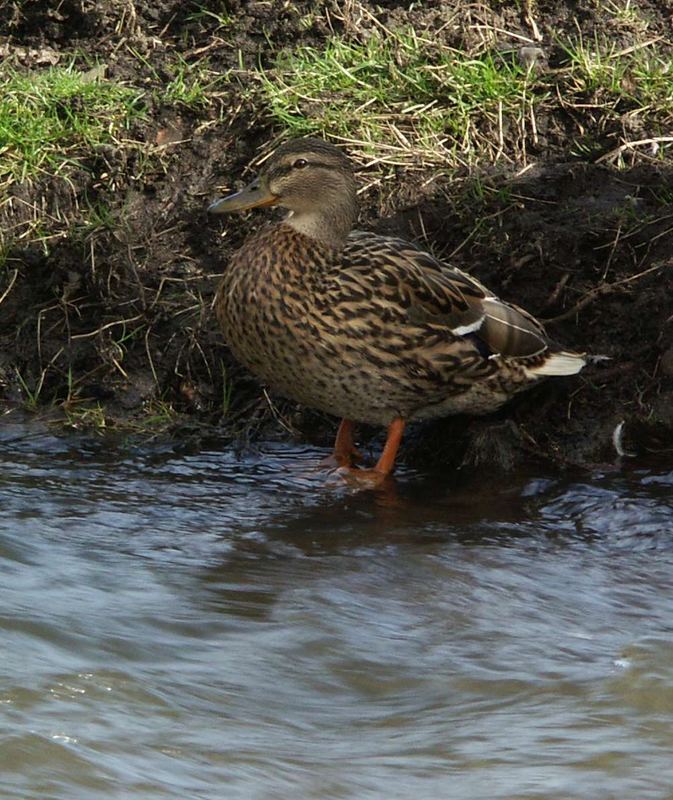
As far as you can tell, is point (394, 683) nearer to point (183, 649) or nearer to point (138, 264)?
point (183, 649)

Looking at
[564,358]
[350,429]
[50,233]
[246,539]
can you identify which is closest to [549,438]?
[564,358]

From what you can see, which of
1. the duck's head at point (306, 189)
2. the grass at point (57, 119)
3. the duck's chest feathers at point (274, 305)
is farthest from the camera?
the grass at point (57, 119)

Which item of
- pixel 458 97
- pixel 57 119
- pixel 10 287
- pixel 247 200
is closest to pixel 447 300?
pixel 247 200

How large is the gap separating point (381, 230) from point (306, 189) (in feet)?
2.25

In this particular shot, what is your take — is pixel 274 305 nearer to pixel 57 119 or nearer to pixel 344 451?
pixel 344 451

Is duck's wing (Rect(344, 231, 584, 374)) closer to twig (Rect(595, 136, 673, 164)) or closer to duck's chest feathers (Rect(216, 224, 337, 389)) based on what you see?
duck's chest feathers (Rect(216, 224, 337, 389))

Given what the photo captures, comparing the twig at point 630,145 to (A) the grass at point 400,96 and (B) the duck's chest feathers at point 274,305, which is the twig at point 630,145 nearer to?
(A) the grass at point 400,96

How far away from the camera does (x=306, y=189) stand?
5941mm

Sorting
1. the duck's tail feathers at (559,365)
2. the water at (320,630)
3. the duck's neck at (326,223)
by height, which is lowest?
the water at (320,630)

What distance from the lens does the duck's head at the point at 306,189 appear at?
5918 millimetres

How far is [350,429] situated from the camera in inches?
234

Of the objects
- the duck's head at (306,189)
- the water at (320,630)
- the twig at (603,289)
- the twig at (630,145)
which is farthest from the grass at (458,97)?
the water at (320,630)

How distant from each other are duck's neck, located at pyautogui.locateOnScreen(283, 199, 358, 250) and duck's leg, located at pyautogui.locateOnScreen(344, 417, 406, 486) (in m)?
0.72

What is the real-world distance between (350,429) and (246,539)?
103 cm
